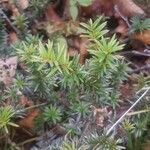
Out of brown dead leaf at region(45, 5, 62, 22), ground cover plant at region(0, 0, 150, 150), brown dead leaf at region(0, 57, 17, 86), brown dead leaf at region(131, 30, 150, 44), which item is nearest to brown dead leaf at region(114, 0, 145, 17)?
ground cover plant at region(0, 0, 150, 150)

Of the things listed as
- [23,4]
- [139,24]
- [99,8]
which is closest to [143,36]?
[139,24]

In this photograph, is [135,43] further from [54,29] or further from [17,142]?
[17,142]

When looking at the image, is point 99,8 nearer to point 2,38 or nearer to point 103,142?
point 2,38

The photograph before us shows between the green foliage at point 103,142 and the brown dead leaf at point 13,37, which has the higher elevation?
the brown dead leaf at point 13,37


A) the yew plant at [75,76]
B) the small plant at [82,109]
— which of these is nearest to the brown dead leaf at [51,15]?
the yew plant at [75,76]

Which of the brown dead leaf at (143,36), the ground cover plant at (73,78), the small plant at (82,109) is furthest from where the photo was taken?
the brown dead leaf at (143,36)

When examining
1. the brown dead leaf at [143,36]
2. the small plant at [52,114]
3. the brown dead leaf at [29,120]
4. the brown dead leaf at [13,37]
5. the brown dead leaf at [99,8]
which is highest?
the brown dead leaf at [99,8]

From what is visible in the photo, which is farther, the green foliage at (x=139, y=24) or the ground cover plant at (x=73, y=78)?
the green foliage at (x=139, y=24)

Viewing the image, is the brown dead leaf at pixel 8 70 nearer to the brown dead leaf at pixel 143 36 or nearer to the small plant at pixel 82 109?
the small plant at pixel 82 109
